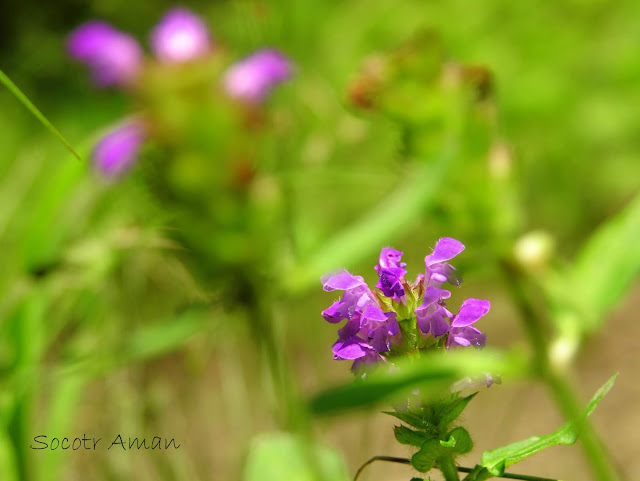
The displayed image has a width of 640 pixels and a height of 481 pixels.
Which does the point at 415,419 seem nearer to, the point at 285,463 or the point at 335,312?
the point at 335,312

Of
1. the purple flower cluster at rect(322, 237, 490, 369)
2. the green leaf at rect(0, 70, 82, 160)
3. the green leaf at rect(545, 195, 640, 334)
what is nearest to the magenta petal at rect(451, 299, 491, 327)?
the purple flower cluster at rect(322, 237, 490, 369)

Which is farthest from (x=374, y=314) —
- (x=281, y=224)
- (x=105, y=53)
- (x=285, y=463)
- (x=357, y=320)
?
(x=105, y=53)

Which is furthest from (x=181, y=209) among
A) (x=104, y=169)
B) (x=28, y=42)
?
(x=28, y=42)

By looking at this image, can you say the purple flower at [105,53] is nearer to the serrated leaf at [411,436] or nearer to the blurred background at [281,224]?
the blurred background at [281,224]

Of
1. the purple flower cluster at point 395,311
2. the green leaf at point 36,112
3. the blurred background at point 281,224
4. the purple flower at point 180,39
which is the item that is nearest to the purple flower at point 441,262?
the purple flower cluster at point 395,311

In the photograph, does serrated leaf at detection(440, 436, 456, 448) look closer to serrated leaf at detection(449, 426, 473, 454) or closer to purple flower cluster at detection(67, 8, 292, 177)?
serrated leaf at detection(449, 426, 473, 454)

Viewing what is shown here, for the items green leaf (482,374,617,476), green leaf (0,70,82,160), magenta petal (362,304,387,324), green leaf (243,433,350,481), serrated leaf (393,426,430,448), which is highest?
green leaf (0,70,82,160)
